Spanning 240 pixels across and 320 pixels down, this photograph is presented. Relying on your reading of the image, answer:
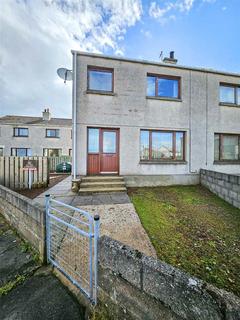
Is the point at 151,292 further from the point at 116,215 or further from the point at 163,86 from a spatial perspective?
the point at 163,86

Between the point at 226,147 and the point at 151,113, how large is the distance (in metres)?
5.11

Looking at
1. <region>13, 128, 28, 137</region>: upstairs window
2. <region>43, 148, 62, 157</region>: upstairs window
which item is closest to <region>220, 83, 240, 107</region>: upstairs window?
<region>43, 148, 62, 157</region>: upstairs window

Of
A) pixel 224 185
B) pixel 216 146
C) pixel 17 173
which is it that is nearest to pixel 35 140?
pixel 17 173

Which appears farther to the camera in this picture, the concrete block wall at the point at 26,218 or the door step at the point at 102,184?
the door step at the point at 102,184

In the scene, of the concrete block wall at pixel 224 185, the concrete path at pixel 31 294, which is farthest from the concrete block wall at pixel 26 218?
the concrete block wall at pixel 224 185

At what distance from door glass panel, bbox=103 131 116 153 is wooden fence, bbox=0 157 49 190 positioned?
316 centimetres

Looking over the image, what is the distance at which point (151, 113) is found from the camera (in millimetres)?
8547

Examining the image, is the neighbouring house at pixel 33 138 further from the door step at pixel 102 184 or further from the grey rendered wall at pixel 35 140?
the door step at pixel 102 184

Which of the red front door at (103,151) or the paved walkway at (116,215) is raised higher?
the red front door at (103,151)

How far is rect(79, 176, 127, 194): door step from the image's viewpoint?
23.1ft

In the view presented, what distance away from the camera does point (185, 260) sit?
2.84m

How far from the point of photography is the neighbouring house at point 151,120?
798 cm

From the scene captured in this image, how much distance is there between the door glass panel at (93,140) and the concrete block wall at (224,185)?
19.2 feet

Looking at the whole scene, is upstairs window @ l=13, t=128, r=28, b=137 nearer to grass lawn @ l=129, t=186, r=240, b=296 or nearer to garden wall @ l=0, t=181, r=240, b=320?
grass lawn @ l=129, t=186, r=240, b=296
